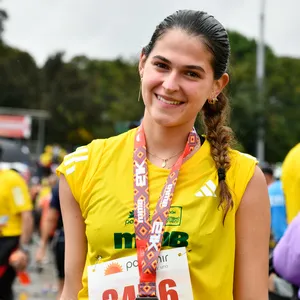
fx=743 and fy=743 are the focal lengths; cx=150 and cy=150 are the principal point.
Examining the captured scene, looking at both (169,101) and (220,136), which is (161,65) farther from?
(220,136)

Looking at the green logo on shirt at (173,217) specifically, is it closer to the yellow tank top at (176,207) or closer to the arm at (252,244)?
the yellow tank top at (176,207)

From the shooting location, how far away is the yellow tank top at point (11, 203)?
723 cm

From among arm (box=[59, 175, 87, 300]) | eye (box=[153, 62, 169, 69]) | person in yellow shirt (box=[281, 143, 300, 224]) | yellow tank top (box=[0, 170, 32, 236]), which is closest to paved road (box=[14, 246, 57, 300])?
yellow tank top (box=[0, 170, 32, 236])

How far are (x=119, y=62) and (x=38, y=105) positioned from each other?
39.1 feet

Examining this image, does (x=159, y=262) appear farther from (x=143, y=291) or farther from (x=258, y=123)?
(x=258, y=123)

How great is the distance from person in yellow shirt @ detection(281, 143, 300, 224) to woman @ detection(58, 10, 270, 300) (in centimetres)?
234

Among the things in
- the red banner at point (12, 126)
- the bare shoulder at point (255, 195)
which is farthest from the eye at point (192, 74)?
the red banner at point (12, 126)

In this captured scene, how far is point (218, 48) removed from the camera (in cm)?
258

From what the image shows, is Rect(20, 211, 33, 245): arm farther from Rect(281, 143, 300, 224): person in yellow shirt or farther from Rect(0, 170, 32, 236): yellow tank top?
Rect(281, 143, 300, 224): person in yellow shirt

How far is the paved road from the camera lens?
10.0 meters

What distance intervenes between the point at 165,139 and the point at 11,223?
5005 mm

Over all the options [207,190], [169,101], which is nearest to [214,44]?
[169,101]

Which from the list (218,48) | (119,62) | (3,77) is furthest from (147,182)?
(119,62)

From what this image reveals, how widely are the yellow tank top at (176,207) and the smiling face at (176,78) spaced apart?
0.62ft
